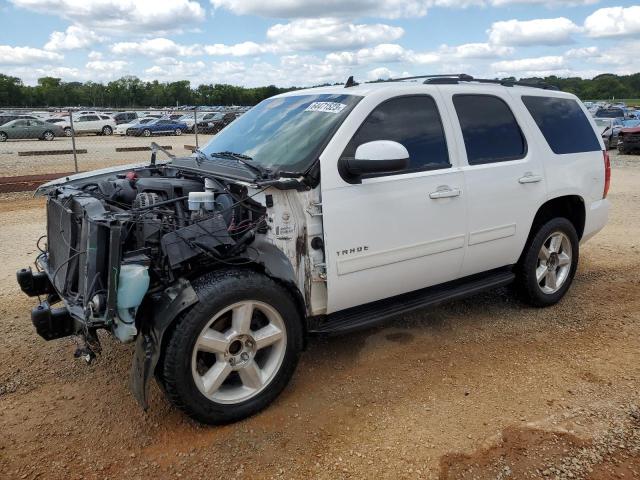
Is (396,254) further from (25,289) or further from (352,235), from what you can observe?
(25,289)

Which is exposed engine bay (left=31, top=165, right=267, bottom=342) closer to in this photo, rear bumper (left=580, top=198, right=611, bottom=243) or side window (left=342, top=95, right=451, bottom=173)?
side window (left=342, top=95, right=451, bottom=173)

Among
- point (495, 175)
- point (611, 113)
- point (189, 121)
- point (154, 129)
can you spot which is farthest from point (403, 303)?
point (189, 121)

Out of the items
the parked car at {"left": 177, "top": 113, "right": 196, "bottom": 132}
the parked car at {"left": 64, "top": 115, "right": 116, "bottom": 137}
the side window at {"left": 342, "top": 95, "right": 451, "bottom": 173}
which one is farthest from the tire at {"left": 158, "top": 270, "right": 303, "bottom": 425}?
the parked car at {"left": 177, "top": 113, "right": 196, "bottom": 132}

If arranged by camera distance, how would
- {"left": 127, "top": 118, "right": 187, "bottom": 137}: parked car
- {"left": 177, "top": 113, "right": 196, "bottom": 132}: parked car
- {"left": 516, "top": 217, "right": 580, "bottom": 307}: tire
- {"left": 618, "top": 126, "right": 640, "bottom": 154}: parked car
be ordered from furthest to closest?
{"left": 177, "top": 113, "right": 196, "bottom": 132}: parked car
{"left": 127, "top": 118, "right": 187, "bottom": 137}: parked car
{"left": 618, "top": 126, "right": 640, "bottom": 154}: parked car
{"left": 516, "top": 217, "right": 580, "bottom": 307}: tire

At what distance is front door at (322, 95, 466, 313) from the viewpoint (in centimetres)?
351

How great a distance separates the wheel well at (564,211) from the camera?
16.0 ft

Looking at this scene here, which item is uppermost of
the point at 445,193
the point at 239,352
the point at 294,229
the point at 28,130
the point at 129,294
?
the point at 28,130

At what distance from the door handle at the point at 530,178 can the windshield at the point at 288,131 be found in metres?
1.64

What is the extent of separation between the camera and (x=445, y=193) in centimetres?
394

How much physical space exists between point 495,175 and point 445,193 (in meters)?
0.61

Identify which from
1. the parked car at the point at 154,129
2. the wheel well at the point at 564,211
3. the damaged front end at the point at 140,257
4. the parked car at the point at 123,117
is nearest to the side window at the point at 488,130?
the wheel well at the point at 564,211

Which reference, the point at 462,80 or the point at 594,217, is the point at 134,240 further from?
the point at 594,217

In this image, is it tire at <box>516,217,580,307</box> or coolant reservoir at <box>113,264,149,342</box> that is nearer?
coolant reservoir at <box>113,264,149,342</box>

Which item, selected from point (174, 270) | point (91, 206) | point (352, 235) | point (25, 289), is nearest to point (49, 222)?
point (25, 289)
